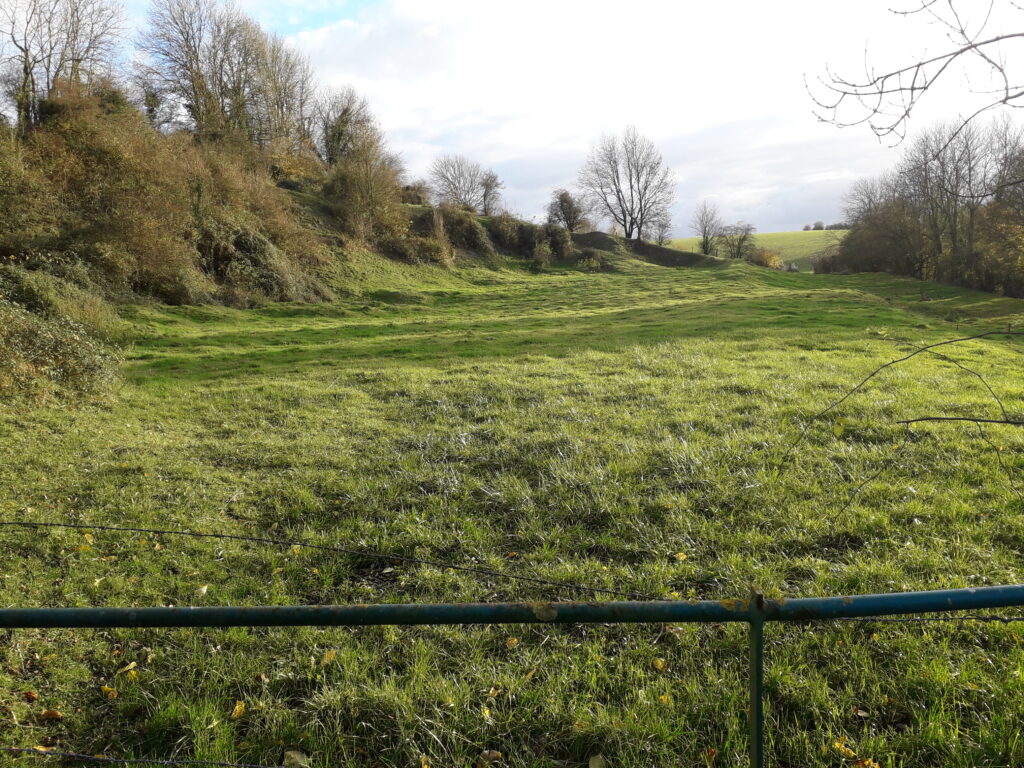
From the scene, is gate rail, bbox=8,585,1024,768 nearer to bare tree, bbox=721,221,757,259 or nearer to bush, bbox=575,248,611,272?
bush, bbox=575,248,611,272

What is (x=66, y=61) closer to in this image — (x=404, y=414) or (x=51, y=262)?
(x=51, y=262)

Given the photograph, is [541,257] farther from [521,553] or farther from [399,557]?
[399,557]

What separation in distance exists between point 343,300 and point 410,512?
2484 cm

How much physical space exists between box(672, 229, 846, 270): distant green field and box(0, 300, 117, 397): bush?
69454 millimetres

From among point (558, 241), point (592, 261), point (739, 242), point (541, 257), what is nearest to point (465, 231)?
point (541, 257)

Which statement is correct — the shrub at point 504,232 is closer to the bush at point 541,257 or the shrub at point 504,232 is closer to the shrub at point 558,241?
the bush at point 541,257

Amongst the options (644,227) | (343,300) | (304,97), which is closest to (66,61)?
(343,300)

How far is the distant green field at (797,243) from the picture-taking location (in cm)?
→ 7731

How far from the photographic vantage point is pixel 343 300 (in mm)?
28734

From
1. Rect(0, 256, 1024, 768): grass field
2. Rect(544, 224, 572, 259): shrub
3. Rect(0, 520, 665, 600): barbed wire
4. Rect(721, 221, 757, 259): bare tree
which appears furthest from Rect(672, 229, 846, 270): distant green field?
Rect(0, 520, 665, 600): barbed wire

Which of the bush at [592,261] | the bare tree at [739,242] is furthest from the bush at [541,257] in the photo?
the bare tree at [739,242]

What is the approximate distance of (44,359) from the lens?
967 cm

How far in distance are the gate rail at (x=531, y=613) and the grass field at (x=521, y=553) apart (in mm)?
1848

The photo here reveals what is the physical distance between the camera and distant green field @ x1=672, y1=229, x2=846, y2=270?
77312mm
